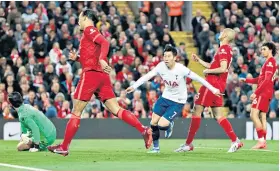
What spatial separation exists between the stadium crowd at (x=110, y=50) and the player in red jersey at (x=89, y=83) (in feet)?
31.2

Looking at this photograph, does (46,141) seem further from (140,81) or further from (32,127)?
(140,81)

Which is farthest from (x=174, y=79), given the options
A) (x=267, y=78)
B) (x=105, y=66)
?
(x=267, y=78)

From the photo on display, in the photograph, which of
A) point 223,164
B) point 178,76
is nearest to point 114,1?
point 178,76

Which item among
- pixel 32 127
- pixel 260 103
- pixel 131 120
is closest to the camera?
pixel 131 120

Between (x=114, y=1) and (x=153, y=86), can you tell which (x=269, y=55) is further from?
(x=114, y=1)

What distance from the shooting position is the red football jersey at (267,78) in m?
18.6

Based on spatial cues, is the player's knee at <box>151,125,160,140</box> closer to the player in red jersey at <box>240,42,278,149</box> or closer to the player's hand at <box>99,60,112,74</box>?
the player's hand at <box>99,60,112,74</box>

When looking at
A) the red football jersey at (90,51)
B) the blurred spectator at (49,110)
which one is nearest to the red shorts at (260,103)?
the red football jersey at (90,51)

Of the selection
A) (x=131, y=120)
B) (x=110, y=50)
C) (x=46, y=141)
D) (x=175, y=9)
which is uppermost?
(x=175, y=9)

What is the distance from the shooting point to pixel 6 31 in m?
26.8

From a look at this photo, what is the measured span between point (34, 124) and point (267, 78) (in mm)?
4925

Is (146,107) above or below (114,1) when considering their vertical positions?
below

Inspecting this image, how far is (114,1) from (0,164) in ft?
60.1

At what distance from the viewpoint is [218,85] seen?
1734 cm
